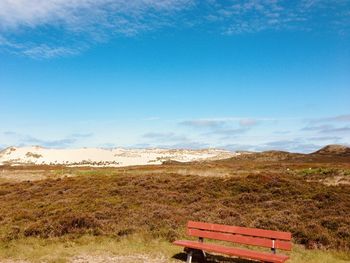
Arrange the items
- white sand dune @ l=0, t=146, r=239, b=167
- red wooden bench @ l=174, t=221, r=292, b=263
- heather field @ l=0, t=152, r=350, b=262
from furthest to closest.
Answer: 1. white sand dune @ l=0, t=146, r=239, b=167
2. heather field @ l=0, t=152, r=350, b=262
3. red wooden bench @ l=174, t=221, r=292, b=263

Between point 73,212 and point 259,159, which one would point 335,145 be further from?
point 73,212

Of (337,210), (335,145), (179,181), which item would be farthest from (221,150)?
(337,210)

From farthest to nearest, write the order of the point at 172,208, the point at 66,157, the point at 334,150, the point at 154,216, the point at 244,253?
the point at 66,157 < the point at 334,150 < the point at 172,208 < the point at 154,216 < the point at 244,253

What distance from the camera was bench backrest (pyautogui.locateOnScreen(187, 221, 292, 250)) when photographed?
426 inches

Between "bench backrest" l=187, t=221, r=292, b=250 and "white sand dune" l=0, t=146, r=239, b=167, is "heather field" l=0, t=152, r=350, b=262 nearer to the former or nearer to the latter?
"bench backrest" l=187, t=221, r=292, b=250

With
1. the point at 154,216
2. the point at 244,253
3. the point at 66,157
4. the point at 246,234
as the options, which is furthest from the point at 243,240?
the point at 66,157

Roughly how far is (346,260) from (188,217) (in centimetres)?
716

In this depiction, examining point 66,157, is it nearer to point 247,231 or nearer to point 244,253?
point 247,231

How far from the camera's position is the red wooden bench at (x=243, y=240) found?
34.9ft

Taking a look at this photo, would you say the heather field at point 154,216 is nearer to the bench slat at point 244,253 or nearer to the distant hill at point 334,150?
the bench slat at point 244,253

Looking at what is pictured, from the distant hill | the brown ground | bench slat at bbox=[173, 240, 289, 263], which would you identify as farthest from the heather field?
the distant hill

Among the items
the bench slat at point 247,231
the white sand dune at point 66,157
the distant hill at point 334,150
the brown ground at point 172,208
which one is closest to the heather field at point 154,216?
the brown ground at point 172,208

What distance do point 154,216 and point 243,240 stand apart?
695 cm

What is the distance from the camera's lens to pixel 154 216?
17.6m
